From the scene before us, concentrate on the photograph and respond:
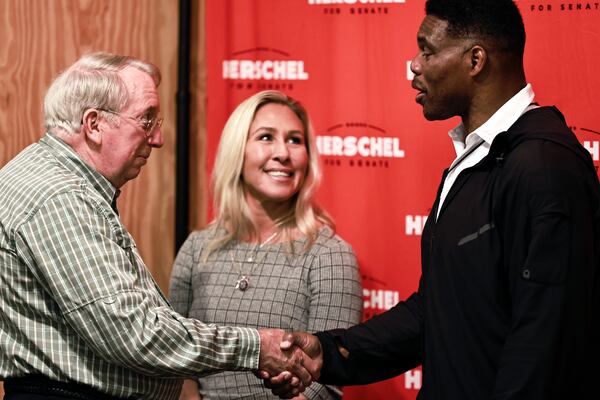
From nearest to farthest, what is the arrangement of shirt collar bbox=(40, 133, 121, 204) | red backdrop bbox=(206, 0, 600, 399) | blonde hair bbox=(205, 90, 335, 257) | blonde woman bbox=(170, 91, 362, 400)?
shirt collar bbox=(40, 133, 121, 204), blonde woman bbox=(170, 91, 362, 400), blonde hair bbox=(205, 90, 335, 257), red backdrop bbox=(206, 0, 600, 399)

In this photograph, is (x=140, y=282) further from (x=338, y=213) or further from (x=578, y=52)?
(x=578, y=52)

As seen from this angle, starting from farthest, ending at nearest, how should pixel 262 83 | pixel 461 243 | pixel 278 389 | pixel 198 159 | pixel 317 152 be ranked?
pixel 198 159
pixel 262 83
pixel 317 152
pixel 278 389
pixel 461 243

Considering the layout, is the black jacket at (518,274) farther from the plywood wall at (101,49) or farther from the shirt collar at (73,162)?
the plywood wall at (101,49)

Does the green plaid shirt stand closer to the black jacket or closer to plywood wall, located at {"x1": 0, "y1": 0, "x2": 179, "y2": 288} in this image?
the black jacket

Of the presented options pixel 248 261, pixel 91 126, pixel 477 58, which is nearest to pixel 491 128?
pixel 477 58

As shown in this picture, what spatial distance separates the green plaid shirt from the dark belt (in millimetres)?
20

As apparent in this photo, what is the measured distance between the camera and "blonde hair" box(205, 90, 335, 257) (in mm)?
2980

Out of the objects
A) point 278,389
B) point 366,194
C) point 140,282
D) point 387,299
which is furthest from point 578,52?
point 140,282

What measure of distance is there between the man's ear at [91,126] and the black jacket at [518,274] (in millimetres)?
888

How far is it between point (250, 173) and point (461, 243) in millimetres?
1144

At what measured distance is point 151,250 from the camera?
11.7ft

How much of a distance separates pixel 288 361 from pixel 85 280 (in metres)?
0.71

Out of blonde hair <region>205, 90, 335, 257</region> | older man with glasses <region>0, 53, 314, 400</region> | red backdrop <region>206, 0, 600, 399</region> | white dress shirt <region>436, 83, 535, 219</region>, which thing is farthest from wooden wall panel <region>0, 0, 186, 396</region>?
white dress shirt <region>436, 83, 535, 219</region>

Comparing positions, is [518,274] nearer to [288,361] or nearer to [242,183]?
[288,361]
